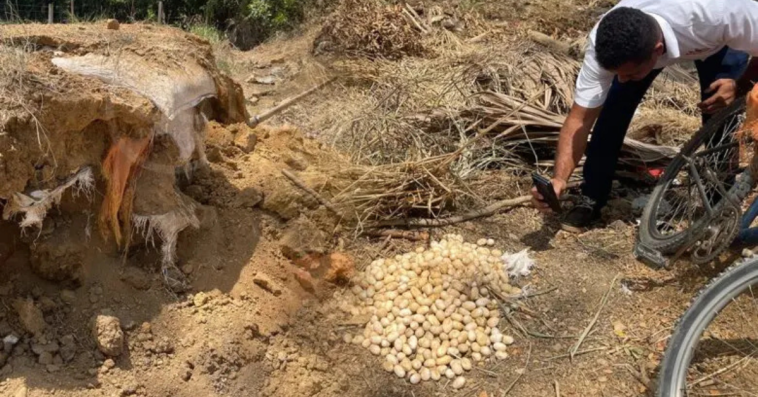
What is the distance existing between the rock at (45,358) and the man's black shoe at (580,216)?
7.97 feet

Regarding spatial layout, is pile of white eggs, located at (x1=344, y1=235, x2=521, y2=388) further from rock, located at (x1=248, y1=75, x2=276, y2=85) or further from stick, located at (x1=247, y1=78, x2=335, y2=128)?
rock, located at (x1=248, y1=75, x2=276, y2=85)

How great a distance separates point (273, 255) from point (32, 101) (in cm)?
121

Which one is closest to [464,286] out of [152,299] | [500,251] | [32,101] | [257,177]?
[500,251]

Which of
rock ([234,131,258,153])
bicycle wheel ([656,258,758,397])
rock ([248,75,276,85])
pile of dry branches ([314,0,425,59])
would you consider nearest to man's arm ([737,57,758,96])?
bicycle wheel ([656,258,758,397])

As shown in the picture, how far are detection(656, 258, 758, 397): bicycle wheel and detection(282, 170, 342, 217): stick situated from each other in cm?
167

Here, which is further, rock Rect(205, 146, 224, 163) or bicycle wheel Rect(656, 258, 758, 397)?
rock Rect(205, 146, 224, 163)

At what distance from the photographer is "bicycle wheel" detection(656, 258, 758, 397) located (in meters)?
2.11

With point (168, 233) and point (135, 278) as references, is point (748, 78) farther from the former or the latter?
point (135, 278)

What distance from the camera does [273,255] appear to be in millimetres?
3051

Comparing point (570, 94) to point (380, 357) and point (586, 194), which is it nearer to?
point (586, 194)

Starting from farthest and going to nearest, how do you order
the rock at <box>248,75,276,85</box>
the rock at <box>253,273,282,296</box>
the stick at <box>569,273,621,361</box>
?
the rock at <box>248,75,276,85</box> → the rock at <box>253,273,282,296</box> → the stick at <box>569,273,621,361</box>

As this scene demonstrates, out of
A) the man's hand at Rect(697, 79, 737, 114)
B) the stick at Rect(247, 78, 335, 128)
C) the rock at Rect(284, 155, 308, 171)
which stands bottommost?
the stick at Rect(247, 78, 335, 128)

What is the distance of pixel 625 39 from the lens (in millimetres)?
2539

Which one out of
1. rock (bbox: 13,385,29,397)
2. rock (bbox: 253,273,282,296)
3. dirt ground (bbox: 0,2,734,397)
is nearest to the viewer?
rock (bbox: 13,385,29,397)
